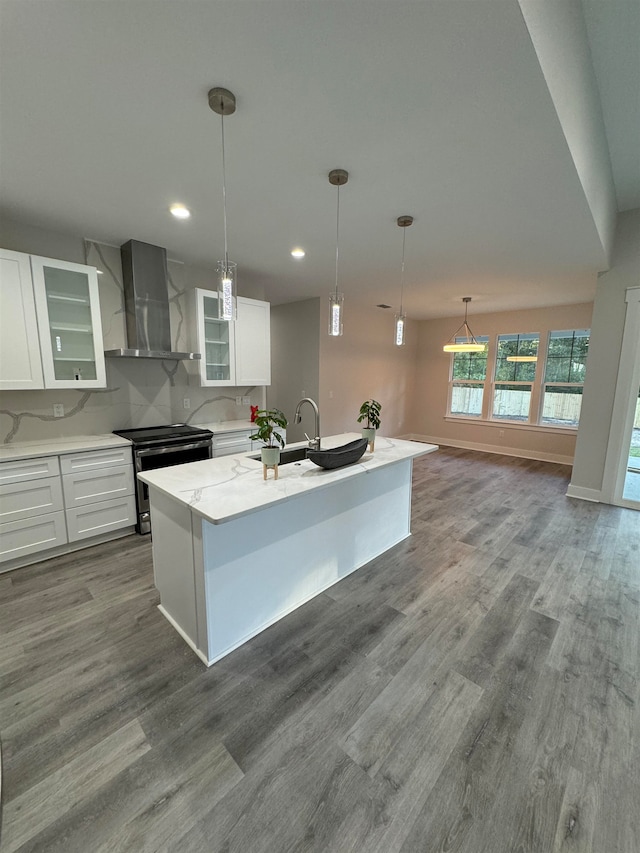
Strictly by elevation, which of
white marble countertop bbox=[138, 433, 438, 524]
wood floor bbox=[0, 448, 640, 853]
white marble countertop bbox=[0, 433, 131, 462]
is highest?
white marble countertop bbox=[0, 433, 131, 462]

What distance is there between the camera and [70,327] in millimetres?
2955

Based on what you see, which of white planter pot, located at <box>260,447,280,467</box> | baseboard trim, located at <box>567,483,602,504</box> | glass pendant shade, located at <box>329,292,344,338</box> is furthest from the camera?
baseboard trim, located at <box>567,483,602,504</box>

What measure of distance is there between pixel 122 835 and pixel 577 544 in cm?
361

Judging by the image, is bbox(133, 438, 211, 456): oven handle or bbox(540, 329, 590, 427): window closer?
bbox(133, 438, 211, 456): oven handle

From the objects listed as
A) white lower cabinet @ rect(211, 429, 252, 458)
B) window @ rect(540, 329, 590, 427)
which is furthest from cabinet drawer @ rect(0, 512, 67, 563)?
window @ rect(540, 329, 590, 427)

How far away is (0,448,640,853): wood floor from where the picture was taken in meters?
1.17

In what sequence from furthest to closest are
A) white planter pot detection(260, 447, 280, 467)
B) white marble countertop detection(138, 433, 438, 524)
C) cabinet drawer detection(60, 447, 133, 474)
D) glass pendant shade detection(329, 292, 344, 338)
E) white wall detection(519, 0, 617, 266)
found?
cabinet drawer detection(60, 447, 133, 474), glass pendant shade detection(329, 292, 344, 338), white planter pot detection(260, 447, 280, 467), white marble countertop detection(138, 433, 438, 524), white wall detection(519, 0, 617, 266)

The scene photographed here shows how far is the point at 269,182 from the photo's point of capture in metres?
2.17

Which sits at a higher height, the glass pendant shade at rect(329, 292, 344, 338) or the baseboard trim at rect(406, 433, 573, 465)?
the glass pendant shade at rect(329, 292, 344, 338)

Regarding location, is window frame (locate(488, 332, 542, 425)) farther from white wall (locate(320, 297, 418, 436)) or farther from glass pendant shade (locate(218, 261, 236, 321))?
glass pendant shade (locate(218, 261, 236, 321))

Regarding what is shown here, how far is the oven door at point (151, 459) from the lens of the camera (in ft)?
9.90

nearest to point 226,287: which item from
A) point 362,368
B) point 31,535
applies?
point 31,535

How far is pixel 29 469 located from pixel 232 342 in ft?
7.19

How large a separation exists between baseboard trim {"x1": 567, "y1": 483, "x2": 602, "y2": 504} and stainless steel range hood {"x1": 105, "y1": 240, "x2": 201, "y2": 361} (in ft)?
15.7
